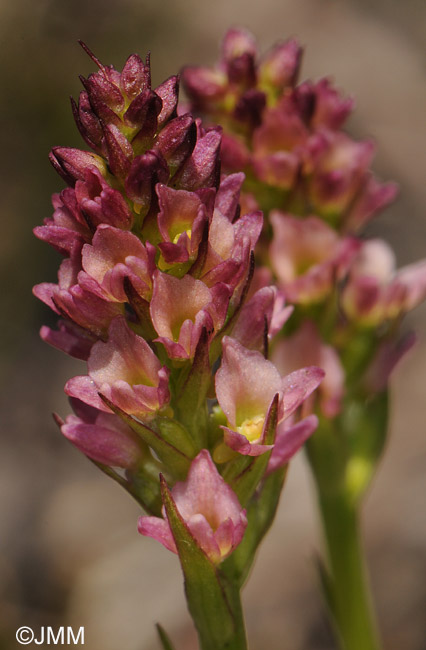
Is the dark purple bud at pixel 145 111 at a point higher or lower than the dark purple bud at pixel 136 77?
lower

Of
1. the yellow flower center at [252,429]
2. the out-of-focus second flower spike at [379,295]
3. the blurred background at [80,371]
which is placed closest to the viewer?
the yellow flower center at [252,429]

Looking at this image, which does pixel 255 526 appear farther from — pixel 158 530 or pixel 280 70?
pixel 280 70

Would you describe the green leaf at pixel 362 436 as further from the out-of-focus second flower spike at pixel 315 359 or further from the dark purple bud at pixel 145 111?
the dark purple bud at pixel 145 111

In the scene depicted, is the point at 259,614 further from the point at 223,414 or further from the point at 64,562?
the point at 223,414

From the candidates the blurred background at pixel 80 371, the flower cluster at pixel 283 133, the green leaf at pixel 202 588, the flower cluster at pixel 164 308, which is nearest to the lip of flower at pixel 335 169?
the flower cluster at pixel 283 133

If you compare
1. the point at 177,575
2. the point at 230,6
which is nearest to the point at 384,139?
the point at 230,6

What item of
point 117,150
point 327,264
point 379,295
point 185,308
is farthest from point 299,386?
point 379,295

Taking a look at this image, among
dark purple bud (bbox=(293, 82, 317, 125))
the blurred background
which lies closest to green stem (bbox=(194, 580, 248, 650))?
dark purple bud (bbox=(293, 82, 317, 125))
